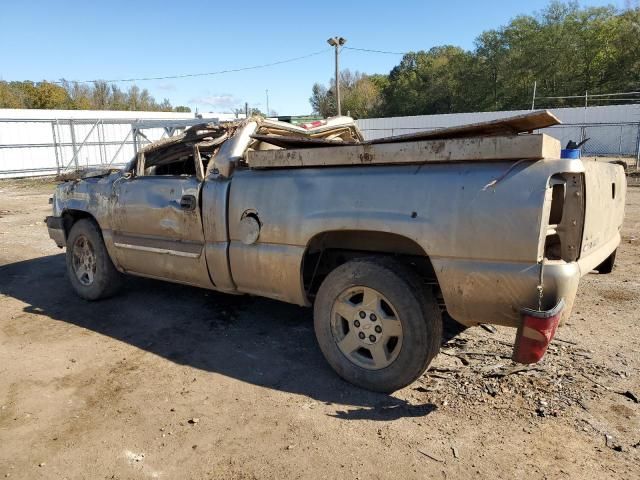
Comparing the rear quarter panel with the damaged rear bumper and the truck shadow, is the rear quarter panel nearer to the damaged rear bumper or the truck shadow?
the truck shadow

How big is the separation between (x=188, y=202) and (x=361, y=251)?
1607mm

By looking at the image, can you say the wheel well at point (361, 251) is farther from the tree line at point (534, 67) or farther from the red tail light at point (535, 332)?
the tree line at point (534, 67)

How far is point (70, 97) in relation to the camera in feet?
198

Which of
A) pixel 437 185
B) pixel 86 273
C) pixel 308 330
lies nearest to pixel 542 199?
pixel 437 185

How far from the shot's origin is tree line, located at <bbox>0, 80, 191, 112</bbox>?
2089 inches

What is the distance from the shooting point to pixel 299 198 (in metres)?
3.59

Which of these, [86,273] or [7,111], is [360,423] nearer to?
[86,273]

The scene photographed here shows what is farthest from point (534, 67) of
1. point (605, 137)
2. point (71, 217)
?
point (71, 217)

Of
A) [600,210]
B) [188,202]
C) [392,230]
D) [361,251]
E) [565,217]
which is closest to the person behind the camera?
[565,217]

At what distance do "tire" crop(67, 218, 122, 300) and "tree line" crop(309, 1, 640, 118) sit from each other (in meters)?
44.4

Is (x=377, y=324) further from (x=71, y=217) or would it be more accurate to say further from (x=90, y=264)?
(x=71, y=217)

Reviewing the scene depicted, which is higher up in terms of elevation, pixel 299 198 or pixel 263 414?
pixel 299 198

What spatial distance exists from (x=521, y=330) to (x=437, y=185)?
94 cm

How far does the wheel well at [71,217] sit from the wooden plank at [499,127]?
12.6ft
